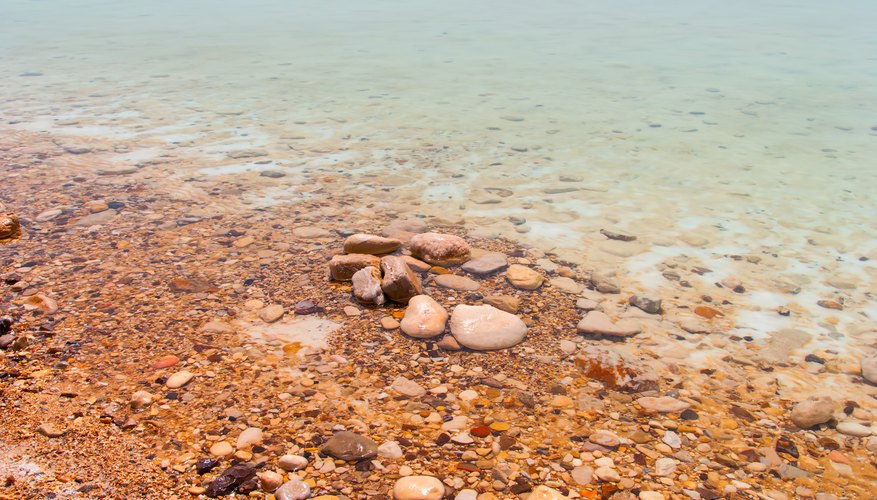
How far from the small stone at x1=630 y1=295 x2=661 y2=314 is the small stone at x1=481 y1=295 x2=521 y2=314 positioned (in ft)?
2.03

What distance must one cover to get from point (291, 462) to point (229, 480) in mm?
204

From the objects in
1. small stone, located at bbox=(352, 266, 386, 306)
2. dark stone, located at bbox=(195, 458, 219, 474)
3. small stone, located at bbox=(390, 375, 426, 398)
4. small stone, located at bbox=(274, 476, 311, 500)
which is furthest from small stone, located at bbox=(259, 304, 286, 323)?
small stone, located at bbox=(274, 476, 311, 500)

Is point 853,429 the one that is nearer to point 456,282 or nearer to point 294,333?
point 456,282

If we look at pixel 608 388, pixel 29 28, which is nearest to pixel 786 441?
pixel 608 388

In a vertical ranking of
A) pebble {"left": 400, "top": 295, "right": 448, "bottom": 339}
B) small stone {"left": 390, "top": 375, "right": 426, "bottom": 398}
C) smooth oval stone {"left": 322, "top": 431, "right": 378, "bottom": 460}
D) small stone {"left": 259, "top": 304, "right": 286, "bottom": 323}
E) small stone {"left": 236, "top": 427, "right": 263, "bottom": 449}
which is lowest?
small stone {"left": 259, "top": 304, "right": 286, "bottom": 323}

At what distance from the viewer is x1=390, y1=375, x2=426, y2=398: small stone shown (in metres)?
2.66

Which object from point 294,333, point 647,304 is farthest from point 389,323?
point 647,304

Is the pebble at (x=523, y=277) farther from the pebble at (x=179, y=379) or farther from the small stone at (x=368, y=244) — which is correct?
the pebble at (x=179, y=379)

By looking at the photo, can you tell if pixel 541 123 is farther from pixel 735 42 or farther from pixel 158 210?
pixel 735 42

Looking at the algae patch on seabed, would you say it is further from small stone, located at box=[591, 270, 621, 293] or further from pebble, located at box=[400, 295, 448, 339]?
small stone, located at box=[591, 270, 621, 293]

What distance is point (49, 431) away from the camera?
2.28 meters

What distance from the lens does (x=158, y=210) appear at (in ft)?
14.9

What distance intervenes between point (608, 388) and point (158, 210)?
3284 mm

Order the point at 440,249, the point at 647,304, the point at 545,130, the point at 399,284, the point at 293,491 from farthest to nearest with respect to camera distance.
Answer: the point at 545,130
the point at 440,249
the point at 647,304
the point at 399,284
the point at 293,491
